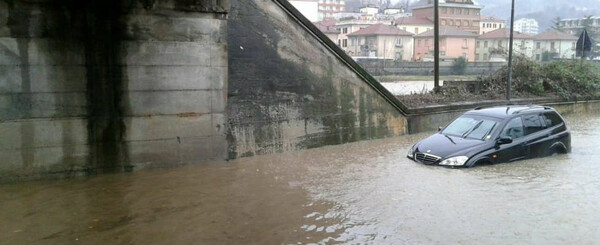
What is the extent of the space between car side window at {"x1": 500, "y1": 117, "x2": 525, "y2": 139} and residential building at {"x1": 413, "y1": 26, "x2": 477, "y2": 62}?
3187 inches

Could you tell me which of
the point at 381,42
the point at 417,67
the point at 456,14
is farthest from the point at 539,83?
the point at 456,14

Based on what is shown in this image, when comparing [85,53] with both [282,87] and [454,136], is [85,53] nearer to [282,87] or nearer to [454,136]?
[282,87]

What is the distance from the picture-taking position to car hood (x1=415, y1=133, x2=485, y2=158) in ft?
35.8

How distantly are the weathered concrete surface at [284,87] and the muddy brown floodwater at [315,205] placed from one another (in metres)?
1.18

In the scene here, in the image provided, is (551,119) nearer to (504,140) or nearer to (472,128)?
(504,140)

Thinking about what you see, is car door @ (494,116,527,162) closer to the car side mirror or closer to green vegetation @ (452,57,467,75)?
the car side mirror

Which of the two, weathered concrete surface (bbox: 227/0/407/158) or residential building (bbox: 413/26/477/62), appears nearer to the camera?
weathered concrete surface (bbox: 227/0/407/158)

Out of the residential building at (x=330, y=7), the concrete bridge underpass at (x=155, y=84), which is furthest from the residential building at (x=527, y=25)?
the concrete bridge underpass at (x=155, y=84)

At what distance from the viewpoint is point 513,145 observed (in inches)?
445

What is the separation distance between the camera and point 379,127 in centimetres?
1592

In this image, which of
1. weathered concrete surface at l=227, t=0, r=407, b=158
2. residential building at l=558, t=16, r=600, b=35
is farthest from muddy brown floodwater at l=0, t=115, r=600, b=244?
residential building at l=558, t=16, r=600, b=35

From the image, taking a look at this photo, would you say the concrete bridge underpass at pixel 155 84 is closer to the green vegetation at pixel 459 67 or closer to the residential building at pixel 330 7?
the green vegetation at pixel 459 67

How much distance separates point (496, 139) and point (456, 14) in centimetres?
10557

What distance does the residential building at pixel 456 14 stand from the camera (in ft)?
352
